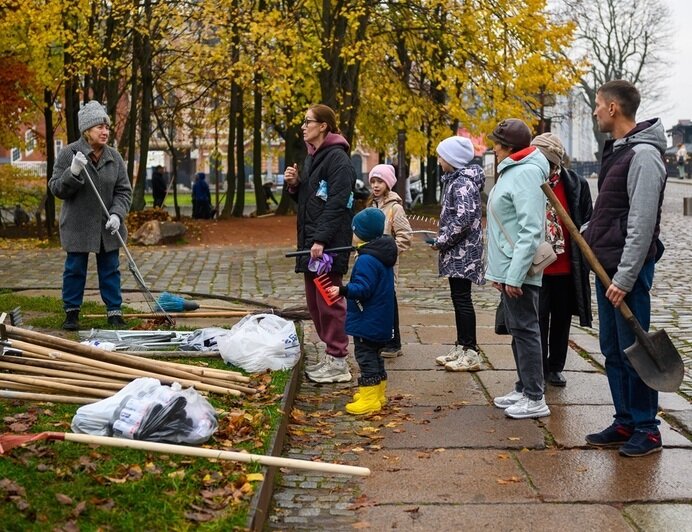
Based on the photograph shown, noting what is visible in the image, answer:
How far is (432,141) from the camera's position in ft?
91.3

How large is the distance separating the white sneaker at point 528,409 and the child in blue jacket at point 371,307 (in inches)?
34.3

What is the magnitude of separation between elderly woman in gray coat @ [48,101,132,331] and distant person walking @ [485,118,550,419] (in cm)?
376

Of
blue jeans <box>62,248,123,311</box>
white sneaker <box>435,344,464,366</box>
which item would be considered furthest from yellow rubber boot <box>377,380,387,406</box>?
blue jeans <box>62,248,123,311</box>

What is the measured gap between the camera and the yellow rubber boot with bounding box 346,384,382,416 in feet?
21.7

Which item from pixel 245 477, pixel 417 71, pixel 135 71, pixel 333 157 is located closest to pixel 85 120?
pixel 333 157

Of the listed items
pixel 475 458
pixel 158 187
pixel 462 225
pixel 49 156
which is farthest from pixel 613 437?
pixel 158 187

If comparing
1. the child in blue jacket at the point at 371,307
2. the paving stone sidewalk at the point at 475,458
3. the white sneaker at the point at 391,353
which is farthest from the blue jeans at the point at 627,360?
the white sneaker at the point at 391,353

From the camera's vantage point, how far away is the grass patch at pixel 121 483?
4121 millimetres

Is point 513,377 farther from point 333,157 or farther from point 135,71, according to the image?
point 135,71

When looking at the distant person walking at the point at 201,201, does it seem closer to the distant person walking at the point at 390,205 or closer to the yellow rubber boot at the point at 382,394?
the distant person walking at the point at 390,205

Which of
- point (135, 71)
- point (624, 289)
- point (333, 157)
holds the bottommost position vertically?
point (624, 289)

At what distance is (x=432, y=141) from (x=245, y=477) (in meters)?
23.7

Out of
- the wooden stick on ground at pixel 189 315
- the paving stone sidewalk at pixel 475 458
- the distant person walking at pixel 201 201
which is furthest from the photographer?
the distant person walking at pixel 201 201

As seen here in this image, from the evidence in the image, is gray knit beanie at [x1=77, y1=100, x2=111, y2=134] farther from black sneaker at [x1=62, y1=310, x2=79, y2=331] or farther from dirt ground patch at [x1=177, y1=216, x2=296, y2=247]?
dirt ground patch at [x1=177, y1=216, x2=296, y2=247]
